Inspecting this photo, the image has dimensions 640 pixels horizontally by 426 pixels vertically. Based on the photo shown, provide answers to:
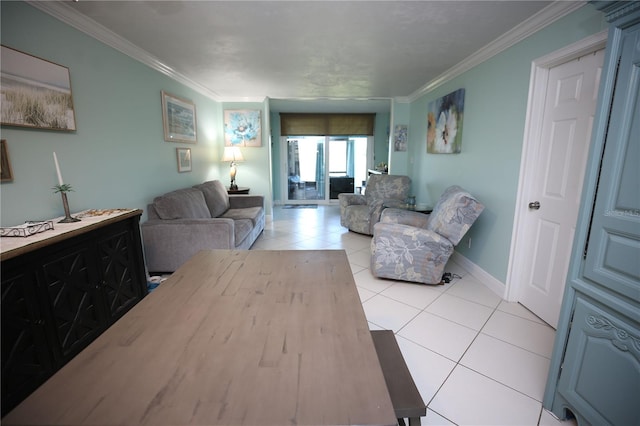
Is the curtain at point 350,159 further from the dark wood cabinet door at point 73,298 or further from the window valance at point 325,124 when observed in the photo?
the dark wood cabinet door at point 73,298

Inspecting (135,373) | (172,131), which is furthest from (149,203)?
(135,373)

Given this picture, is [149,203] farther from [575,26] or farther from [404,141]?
[404,141]

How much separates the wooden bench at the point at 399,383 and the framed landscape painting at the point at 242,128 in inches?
181

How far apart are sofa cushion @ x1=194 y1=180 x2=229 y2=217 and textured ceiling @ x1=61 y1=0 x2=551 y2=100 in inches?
58.1

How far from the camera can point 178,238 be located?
2891 millimetres

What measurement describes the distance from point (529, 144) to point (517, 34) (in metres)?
0.93

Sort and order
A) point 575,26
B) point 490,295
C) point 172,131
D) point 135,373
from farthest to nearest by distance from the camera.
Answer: point 172,131
point 490,295
point 575,26
point 135,373

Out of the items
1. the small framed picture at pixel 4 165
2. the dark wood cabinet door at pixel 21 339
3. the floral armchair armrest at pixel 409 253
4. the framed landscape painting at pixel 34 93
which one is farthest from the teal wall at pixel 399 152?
the dark wood cabinet door at pixel 21 339

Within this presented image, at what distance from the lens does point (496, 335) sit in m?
2.09

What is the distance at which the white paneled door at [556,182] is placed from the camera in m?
1.95

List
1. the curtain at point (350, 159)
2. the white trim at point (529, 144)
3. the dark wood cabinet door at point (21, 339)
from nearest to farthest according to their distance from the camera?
the dark wood cabinet door at point (21, 339)
the white trim at point (529, 144)
the curtain at point (350, 159)

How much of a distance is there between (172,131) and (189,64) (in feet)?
2.70

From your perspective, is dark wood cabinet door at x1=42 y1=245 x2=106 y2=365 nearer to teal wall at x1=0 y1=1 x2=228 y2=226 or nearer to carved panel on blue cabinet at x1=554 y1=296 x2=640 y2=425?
teal wall at x1=0 y1=1 x2=228 y2=226

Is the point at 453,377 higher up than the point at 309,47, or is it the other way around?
the point at 309,47
